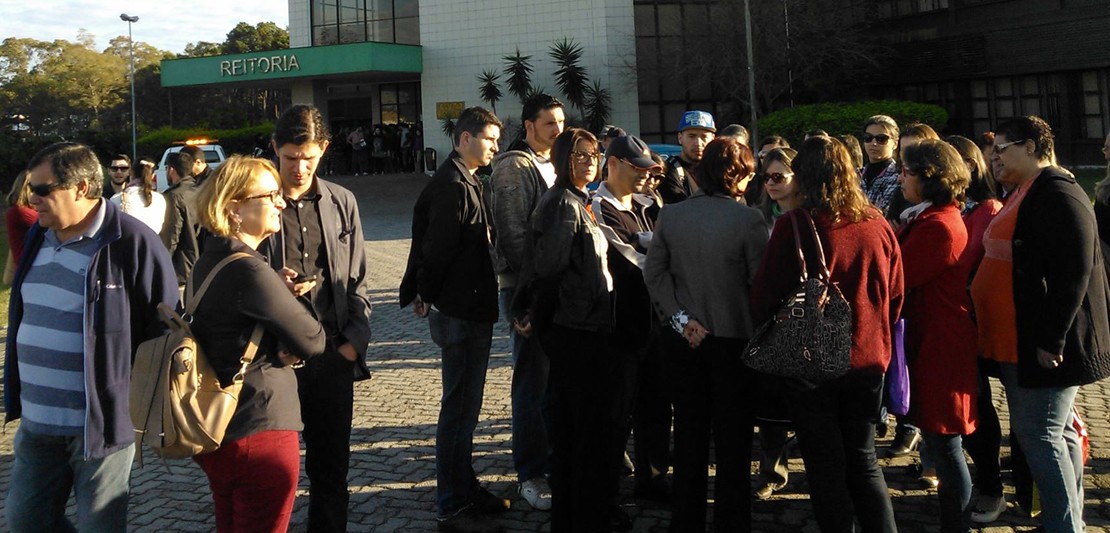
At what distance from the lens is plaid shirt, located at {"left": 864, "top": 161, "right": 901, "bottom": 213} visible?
6.44m

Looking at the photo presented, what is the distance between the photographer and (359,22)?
133 feet

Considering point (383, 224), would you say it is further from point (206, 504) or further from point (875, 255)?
point (875, 255)

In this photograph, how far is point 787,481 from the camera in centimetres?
553

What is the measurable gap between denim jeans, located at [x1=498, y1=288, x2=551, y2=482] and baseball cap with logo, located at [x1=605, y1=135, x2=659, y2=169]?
1.05m

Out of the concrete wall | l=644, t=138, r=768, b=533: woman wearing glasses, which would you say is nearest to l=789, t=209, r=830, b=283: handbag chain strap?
l=644, t=138, r=768, b=533: woman wearing glasses

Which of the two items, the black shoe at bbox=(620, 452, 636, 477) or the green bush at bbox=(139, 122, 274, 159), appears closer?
the black shoe at bbox=(620, 452, 636, 477)

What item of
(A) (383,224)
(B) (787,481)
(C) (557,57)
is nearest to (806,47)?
(C) (557,57)

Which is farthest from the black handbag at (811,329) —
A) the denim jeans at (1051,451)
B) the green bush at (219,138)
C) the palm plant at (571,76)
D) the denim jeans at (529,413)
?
the green bush at (219,138)

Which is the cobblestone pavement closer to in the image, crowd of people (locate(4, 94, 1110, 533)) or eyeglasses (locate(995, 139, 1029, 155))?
crowd of people (locate(4, 94, 1110, 533))

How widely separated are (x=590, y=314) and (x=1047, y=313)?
76.2 inches

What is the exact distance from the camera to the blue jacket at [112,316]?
136 inches

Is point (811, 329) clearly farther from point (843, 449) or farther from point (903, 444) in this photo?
point (903, 444)

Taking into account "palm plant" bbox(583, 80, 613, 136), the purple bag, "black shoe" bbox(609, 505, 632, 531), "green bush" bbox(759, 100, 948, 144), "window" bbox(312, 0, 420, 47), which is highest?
"window" bbox(312, 0, 420, 47)

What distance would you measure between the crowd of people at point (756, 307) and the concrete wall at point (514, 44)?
103ft
